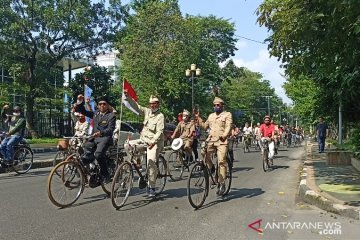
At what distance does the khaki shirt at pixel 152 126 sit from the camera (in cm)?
920

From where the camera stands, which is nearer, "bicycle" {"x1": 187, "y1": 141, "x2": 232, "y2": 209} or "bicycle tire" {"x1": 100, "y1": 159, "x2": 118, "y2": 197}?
"bicycle" {"x1": 187, "y1": 141, "x2": 232, "y2": 209}

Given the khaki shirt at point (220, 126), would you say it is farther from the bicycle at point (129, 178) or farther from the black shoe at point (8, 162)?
the black shoe at point (8, 162)

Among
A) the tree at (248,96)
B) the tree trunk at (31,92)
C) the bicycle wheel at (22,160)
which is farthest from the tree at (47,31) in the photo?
the tree at (248,96)

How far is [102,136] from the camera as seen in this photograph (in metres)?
8.87

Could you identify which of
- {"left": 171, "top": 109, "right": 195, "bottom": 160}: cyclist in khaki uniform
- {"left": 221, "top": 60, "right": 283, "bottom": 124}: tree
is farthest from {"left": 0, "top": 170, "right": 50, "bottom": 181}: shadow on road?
{"left": 221, "top": 60, "right": 283, "bottom": 124}: tree

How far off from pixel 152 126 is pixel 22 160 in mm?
6800

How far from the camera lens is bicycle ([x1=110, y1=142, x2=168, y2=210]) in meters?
8.27

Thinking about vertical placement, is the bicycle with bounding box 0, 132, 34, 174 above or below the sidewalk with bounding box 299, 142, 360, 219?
above

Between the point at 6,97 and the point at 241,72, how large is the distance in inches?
1381

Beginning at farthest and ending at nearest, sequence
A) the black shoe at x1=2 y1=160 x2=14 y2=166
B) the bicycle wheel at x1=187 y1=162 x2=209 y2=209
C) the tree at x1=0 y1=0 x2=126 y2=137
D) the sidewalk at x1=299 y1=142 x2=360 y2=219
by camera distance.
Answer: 1. the tree at x1=0 y1=0 x2=126 y2=137
2. the black shoe at x1=2 y1=160 x2=14 y2=166
3. the bicycle wheel at x1=187 y1=162 x2=209 y2=209
4. the sidewalk at x1=299 y1=142 x2=360 y2=219

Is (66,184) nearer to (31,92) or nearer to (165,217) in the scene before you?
(165,217)

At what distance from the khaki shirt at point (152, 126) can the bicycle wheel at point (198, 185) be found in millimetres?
1021

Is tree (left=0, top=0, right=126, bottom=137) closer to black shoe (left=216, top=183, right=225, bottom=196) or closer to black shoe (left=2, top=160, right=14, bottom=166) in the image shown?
black shoe (left=2, top=160, right=14, bottom=166)

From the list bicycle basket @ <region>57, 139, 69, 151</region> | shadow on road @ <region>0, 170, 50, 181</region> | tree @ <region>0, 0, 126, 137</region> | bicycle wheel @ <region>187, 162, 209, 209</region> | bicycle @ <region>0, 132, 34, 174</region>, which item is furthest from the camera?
tree @ <region>0, 0, 126, 137</region>
